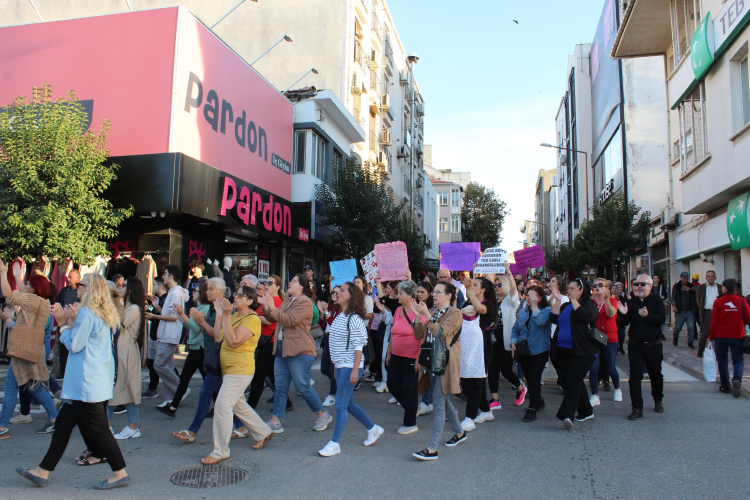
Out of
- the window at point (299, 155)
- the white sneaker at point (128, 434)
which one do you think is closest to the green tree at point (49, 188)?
the white sneaker at point (128, 434)

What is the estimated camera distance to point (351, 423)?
266 inches

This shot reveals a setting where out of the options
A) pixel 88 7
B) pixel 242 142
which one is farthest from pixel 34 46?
pixel 88 7

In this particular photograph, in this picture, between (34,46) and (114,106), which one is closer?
(114,106)

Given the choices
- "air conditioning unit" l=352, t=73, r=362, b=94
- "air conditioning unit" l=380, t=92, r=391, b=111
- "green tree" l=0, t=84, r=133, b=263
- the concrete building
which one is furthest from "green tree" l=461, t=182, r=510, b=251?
A: "green tree" l=0, t=84, r=133, b=263

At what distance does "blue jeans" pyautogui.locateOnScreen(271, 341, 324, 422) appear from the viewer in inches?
240

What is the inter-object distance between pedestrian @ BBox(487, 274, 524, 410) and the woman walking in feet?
14.7

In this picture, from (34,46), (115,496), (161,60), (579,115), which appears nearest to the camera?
(115,496)

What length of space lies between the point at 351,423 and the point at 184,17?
11841 mm

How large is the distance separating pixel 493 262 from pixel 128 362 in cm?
577

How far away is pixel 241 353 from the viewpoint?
5246 millimetres

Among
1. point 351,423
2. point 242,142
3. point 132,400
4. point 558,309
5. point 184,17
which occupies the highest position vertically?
point 184,17

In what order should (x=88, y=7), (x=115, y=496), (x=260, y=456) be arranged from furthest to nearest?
(x=88, y=7) → (x=260, y=456) → (x=115, y=496)

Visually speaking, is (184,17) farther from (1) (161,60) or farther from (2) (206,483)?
(2) (206,483)

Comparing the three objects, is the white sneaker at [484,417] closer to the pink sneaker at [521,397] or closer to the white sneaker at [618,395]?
the pink sneaker at [521,397]
